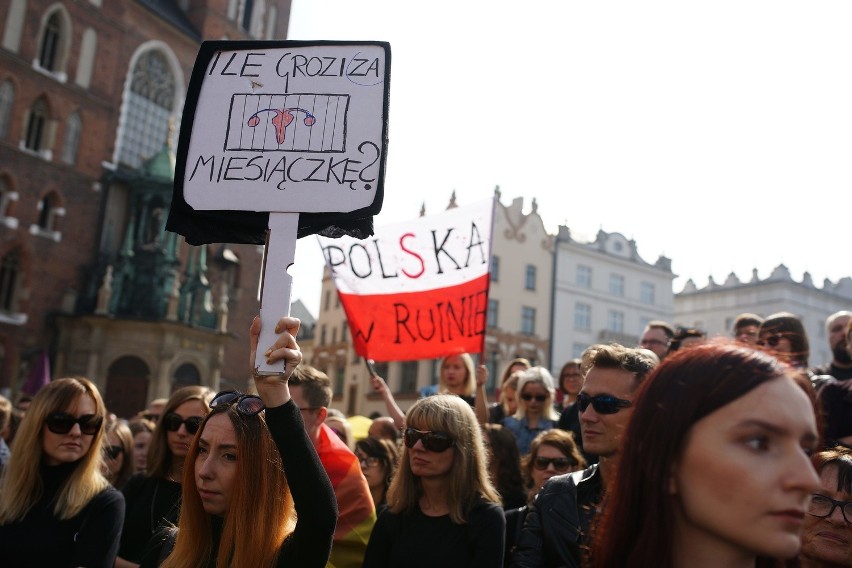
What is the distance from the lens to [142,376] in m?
29.7

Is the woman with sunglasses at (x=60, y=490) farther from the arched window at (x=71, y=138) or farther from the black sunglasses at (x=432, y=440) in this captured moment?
the arched window at (x=71, y=138)

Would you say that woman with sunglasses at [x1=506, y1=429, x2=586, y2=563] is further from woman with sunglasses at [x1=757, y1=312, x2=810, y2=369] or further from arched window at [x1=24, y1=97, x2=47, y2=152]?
arched window at [x1=24, y1=97, x2=47, y2=152]

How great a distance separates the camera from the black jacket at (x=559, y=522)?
325 cm

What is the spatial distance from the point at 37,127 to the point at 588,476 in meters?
30.8

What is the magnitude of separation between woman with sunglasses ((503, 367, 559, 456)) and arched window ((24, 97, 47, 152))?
27.8m

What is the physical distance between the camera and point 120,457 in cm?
612

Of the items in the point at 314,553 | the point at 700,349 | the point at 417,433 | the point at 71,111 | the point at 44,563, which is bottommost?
the point at 44,563

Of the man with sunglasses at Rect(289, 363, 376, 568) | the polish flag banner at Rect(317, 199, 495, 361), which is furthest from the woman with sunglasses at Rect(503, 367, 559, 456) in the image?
the man with sunglasses at Rect(289, 363, 376, 568)

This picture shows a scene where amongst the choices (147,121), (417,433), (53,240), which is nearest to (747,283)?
(147,121)

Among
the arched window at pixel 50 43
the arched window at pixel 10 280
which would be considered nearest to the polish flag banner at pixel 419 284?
the arched window at pixel 10 280

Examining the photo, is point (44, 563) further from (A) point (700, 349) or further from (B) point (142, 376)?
(B) point (142, 376)

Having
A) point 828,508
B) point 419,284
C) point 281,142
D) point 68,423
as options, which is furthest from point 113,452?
point 828,508

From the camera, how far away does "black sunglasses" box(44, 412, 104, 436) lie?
14.3ft

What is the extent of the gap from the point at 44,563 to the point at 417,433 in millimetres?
1901
